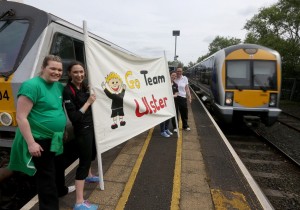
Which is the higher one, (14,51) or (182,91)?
(14,51)

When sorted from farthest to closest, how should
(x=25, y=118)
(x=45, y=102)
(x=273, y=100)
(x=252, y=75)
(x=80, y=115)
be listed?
(x=252, y=75) < (x=273, y=100) < (x=80, y=115) < (x=45, y=102) < (x=25, y=118)

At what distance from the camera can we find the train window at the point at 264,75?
8.84m

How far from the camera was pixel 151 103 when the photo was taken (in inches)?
224

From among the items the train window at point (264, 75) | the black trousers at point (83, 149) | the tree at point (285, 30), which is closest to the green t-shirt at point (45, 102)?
the black trousers at point (83, 149)

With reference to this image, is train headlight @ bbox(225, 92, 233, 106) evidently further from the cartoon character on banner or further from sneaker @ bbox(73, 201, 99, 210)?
sneaker @ bbox(73, 201, 99, 210)

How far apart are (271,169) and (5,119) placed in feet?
19.4

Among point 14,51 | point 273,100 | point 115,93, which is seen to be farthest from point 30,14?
point 273,100

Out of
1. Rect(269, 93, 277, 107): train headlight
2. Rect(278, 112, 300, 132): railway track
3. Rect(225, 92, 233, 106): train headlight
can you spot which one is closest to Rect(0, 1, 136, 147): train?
Rect(225, 92, 233, 106): train headlight

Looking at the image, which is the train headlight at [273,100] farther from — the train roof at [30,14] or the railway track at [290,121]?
the train roof at [30,14]

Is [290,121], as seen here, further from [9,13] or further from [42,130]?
[42,130]

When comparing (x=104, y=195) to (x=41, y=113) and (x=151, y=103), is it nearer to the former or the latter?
(x=41, y=113)

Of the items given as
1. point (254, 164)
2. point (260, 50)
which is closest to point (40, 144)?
point (254, 164)

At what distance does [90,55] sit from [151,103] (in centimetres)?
226

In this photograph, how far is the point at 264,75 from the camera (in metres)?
8.94
